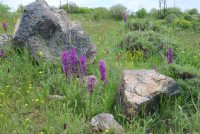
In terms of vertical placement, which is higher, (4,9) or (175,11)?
(4,9)

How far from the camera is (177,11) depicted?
749 inches

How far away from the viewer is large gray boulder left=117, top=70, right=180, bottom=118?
14.9 feet

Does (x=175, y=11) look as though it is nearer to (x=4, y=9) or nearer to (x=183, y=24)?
(x=183, y=24)

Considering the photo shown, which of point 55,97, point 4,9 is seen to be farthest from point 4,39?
A: point 4,9

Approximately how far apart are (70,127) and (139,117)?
94cm

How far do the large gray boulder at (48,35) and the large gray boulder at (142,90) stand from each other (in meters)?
2.02

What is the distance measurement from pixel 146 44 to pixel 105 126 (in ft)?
15.1

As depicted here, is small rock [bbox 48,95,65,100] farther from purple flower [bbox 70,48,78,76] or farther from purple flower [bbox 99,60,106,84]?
purple flower [bbox 99,60,106,84]

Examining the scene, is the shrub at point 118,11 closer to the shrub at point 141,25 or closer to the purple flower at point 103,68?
the shrub at point 141,25

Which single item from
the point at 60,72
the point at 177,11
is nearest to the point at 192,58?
the point at 60,72

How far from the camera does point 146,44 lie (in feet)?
27.8

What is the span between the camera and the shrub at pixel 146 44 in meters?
8.36

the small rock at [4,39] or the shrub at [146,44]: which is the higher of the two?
the small rock at [4,39]

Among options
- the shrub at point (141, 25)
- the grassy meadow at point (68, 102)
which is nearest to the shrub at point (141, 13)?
the shrub at point (141, 25)
